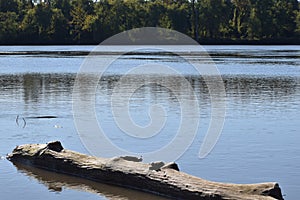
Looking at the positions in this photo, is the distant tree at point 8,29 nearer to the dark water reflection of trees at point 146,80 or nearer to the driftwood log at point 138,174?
the dark water reflection of trees at point 146,80

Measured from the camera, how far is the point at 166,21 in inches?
6053

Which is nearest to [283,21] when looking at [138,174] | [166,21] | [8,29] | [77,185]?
[166,21]

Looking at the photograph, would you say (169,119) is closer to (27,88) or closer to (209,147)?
(209,147)

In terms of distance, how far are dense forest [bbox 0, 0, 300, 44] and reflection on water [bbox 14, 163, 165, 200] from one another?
128 metres

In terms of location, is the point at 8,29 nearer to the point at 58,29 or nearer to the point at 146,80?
the point at 58,29

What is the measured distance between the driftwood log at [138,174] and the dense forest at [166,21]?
128016 millimetres

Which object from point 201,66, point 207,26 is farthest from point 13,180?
point 207,26

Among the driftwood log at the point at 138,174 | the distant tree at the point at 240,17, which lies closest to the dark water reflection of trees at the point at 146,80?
the driftwood log at the point at 138,174

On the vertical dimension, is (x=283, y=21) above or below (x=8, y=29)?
above

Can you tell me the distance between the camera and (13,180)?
54.1ft

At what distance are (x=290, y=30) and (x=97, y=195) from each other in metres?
138

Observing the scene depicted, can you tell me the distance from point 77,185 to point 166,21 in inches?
5482

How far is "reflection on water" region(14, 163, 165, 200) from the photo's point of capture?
49.5 feet

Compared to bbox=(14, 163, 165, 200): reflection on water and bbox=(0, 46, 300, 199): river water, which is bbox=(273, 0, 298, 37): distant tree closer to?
bbox=(0, 46, 300, 199): river water
